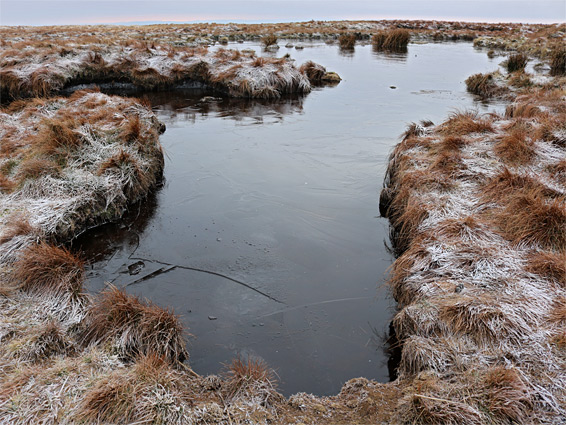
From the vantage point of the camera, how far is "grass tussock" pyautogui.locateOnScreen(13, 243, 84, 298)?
5070 mm

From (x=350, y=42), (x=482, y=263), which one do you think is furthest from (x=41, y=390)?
(x=350, y=42)

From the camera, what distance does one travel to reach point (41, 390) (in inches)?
141

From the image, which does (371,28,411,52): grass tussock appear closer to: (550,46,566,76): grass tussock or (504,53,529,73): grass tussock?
(504,53,529,73): grass tussock

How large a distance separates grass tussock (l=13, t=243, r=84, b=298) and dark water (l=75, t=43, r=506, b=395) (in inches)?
29.1

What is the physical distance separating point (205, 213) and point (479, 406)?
5.97 m

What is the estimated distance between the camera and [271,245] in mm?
7070

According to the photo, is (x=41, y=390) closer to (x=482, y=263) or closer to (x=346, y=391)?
(x=346, y=391)

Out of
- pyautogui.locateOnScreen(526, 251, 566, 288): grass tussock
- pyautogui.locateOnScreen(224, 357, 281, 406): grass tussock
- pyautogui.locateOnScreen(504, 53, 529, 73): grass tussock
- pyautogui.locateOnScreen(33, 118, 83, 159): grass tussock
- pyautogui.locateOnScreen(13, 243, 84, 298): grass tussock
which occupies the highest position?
pyautogui.locateOnScreen(504, 53, 529, 73): grass tussock

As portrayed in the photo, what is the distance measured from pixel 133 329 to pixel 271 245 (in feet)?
9.92

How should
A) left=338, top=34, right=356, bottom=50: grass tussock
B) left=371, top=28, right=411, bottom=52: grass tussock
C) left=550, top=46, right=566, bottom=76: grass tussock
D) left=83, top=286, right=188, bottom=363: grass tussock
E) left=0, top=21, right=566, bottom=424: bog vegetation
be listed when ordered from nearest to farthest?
left=0, top=21, right=566, bottom=424: bog vegetation < left=83, top=286, right=188, bottom=363: grass tussock < left=550, top=46, right=566, bottom=76: grass tussock < left=371, top=28, right=411, bottom=52: grass tussock < left=338, top=34, right=356, bottom=50: grass tussock

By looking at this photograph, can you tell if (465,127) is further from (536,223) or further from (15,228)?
(15,228)

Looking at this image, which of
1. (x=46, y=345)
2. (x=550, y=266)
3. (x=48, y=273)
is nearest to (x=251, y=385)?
(x=46, y=345)

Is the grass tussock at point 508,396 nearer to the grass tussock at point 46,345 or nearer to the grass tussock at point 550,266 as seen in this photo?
the grass tussock at point 550,266

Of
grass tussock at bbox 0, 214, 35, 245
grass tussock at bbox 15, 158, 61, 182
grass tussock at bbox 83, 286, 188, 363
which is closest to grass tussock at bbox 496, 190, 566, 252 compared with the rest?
grass tussock at bbox 83, 286, 188, 363
